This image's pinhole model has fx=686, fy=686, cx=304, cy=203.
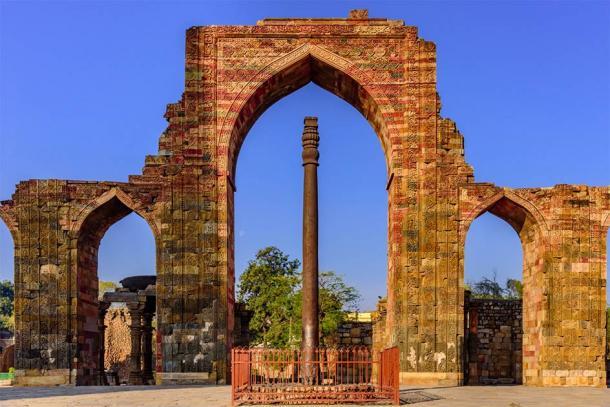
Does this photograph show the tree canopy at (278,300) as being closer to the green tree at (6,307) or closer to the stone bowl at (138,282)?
the stone bowl at (138,282)

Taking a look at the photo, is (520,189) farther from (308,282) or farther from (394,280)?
(308,282)

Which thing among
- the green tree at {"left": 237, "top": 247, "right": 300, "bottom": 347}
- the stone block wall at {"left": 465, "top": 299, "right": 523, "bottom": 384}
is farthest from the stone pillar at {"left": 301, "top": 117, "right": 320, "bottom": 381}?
the green tree at {"left": 237, "top": 247, "right": 300, "bottom": 347}

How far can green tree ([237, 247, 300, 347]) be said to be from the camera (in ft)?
97.8

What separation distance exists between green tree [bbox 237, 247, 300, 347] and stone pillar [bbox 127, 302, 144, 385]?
27.6 ft

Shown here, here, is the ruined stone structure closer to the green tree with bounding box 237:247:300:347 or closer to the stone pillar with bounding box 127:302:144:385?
the stone pillar with bounding box 127:302:144:385

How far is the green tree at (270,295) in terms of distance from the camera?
97.8 feet

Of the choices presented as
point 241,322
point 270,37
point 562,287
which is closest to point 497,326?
point 562,287

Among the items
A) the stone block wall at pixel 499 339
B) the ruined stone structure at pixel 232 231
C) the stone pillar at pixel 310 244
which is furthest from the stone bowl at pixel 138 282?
the stone pillar at pixel 310 244

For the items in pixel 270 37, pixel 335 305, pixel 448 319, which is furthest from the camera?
pixel 335 305

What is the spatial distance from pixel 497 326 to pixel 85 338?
41.4ft

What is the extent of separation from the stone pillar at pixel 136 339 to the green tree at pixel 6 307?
147 feet

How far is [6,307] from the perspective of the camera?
67.9 metres

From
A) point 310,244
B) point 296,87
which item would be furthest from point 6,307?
point 310,244

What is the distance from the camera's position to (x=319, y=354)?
10.9 meters
